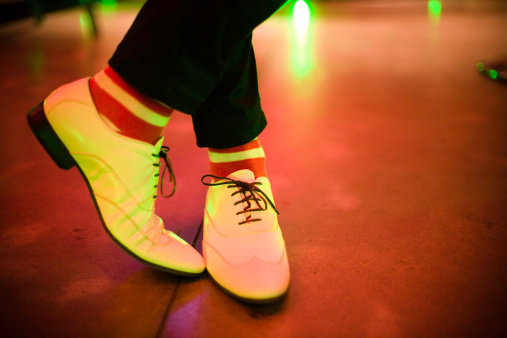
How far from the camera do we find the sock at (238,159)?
64 centimetres

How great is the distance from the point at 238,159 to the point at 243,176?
39 mm

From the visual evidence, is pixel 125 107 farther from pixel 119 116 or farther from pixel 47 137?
pixel 47 137

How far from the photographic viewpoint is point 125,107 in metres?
0.50

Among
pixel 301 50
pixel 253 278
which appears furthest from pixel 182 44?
pixel 301 50

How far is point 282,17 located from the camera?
347 cm

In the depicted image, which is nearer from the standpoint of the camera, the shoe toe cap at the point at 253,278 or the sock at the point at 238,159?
the shoe toe cap at the point at 253,278

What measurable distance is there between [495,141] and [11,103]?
5.31ft

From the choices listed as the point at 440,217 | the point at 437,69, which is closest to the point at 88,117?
the point at 440,217

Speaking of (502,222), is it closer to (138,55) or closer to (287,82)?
(138,55)

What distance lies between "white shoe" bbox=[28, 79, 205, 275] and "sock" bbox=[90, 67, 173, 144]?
13 millimetres

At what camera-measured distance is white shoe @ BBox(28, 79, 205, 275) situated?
0.50 meters

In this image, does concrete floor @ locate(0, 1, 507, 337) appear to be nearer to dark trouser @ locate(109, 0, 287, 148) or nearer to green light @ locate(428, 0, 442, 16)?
dark trouser @ locate(109, 0, 287, 148)

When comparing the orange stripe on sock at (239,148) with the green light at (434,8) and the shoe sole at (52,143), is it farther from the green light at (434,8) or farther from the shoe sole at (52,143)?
the green light at (434,8)

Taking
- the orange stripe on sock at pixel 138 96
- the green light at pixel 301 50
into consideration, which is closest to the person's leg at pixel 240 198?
the orange stripe on sock at pixel 138 96
